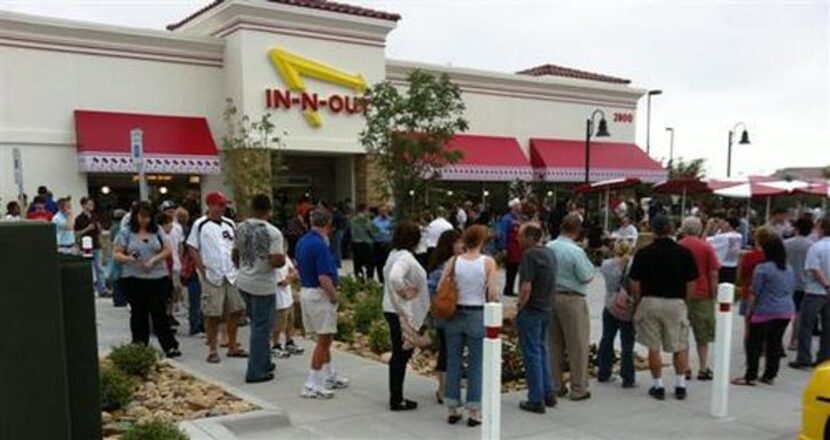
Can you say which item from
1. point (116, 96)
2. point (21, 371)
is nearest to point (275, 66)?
point (116, 96)

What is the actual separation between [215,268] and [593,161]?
2103 centimetres

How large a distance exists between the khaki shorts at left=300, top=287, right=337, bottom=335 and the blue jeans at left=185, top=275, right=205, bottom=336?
9.52 feet

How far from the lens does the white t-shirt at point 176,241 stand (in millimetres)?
9312

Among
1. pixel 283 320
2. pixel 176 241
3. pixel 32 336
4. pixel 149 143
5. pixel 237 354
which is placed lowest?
pixel 237 354

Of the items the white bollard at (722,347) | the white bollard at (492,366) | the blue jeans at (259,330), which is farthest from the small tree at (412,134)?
the white bollard at (492,366)

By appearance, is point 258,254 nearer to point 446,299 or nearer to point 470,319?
point 446,299

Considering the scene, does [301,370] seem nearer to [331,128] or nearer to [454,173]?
[331,128]

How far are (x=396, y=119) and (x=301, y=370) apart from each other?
6.86 meters

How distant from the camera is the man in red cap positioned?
26.2 feet

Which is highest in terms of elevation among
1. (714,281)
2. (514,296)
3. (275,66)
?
(275,66)

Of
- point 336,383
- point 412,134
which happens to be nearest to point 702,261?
point 336,383

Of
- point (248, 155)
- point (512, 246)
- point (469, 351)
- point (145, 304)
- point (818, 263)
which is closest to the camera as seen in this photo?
point (469, 351)

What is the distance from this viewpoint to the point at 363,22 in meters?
20.7

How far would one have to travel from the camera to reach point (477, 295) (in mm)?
6004
